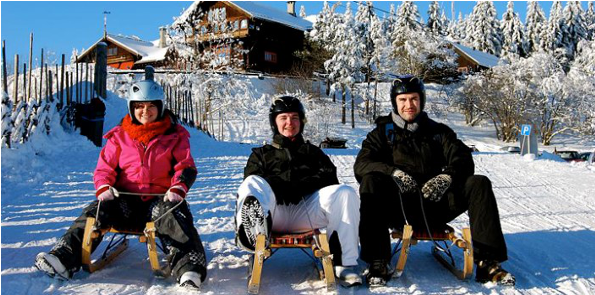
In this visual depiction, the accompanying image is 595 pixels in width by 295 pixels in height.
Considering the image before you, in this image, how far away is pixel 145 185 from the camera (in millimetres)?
3295

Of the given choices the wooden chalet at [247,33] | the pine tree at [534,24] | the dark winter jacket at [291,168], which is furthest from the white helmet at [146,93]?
the pine tree at [534,24]

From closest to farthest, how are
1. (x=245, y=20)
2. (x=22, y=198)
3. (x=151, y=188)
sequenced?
(x=151, y=188) → (x=22, y=198) → (x=245, y=20)

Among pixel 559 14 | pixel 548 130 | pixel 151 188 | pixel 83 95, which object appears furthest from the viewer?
pixel 559 14

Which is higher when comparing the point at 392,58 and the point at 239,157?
the point at 392,58

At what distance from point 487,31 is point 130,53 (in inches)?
1596

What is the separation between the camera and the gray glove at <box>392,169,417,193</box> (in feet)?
10.6

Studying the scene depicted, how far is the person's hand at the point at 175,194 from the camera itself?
309 cm

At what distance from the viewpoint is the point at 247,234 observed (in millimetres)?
2922

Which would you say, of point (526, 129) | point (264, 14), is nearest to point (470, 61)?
point (264, 14)

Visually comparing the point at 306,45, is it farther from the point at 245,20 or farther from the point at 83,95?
the point at 83,95

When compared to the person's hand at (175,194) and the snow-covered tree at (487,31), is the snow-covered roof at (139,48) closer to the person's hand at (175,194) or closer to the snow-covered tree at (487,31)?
the snow-covered tree at (487,31)

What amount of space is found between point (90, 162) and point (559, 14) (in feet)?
194

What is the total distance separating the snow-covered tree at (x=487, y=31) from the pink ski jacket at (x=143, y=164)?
58.7m

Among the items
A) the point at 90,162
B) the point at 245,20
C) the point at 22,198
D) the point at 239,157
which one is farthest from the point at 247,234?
the point at 245,20
